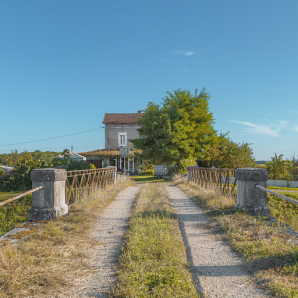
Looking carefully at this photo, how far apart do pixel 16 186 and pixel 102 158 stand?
15.7m

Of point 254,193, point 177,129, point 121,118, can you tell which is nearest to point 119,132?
point 121,118

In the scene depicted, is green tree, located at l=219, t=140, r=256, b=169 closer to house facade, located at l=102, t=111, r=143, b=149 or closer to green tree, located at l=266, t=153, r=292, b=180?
green tree, located at l=266, t=153, r=292, b=180

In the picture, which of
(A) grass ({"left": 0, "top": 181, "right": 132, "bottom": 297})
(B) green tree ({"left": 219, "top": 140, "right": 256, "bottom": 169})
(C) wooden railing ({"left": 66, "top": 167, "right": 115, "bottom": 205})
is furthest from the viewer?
(B) green tree ({"left": 219, "top": 140, "right": 256, "bottom": 169})

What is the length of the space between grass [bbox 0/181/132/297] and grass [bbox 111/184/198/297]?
614 mm

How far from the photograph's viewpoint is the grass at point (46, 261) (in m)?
2.80

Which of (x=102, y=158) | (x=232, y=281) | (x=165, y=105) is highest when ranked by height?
(x=165, y=105)

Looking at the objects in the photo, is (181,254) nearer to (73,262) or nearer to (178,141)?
(73,262)

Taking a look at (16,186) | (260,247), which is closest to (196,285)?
(260,247)

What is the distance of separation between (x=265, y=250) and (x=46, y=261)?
10.2ft

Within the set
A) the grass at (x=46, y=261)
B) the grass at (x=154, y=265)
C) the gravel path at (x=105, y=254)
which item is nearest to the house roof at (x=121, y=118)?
the gravel path at (x=105, y=254)

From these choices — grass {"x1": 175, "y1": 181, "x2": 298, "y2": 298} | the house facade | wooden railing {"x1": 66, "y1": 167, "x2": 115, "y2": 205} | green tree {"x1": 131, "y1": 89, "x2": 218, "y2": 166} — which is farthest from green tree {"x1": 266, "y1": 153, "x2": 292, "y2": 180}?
grass {"x1": 175, "y1": 181, "x2": 298, "y2": 298}

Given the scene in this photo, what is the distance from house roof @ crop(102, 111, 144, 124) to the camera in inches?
1368

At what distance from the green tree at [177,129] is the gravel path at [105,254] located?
589 inches

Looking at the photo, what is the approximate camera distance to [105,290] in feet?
9.14
